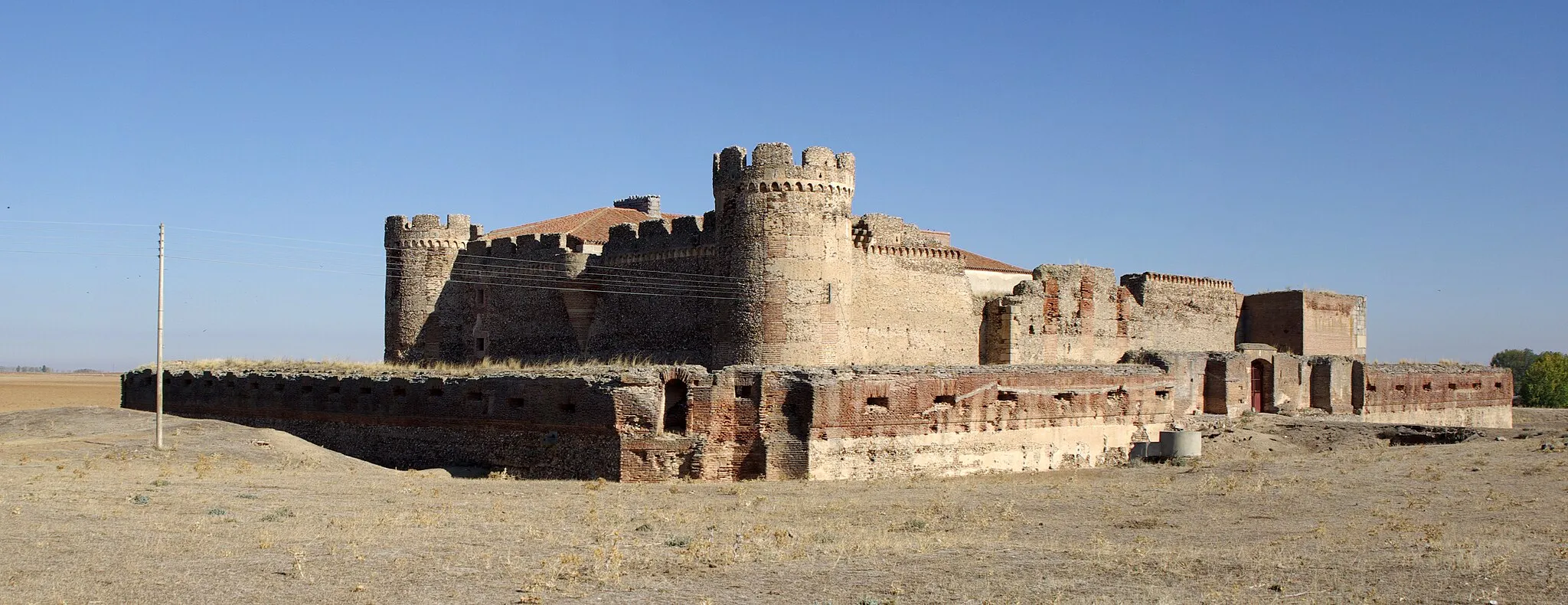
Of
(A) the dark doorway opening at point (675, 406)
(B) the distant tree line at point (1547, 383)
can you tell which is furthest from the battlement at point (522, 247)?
(B) the distant tree line at point (1547, 383)

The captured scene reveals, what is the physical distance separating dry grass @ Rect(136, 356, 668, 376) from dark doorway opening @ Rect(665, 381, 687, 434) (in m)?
1.98

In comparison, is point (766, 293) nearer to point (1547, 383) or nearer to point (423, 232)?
point (423, 232)

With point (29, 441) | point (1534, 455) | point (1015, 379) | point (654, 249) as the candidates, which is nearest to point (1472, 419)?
point (1534, 455)

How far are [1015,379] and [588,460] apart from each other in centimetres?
770

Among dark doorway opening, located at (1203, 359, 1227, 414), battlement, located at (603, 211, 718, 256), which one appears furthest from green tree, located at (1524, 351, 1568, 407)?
battlement, located at (603, 211, 718, 256)

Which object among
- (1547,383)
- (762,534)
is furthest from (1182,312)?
(1547,383)

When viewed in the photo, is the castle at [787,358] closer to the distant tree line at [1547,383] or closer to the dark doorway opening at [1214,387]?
the dark doorway opening at [1214,387]

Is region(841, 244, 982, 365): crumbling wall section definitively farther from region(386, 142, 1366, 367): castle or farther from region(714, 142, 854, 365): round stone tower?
region(714, 142, 854, 365): round stone tower

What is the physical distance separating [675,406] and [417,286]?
14.2m

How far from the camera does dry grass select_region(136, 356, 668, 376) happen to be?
23.3 meters

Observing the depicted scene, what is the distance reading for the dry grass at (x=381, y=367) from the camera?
76.5 feet

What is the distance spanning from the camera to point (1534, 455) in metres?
21.7

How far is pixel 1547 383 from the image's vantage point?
59.3 metres

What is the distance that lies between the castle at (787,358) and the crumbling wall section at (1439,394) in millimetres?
70
